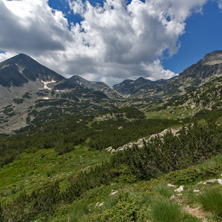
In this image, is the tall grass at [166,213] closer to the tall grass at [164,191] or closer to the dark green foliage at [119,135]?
the tall grass at [164,191]

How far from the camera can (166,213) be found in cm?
352

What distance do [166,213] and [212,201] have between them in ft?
5.15

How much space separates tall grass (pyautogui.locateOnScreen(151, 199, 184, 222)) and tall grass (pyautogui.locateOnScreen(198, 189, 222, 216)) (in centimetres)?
111

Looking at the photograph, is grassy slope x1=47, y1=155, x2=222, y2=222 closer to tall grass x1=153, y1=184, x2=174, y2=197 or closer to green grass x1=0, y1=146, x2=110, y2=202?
tall grass x1=153, y1=184, x2=174, y2=197

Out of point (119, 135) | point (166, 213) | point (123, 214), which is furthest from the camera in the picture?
point (119, 135)

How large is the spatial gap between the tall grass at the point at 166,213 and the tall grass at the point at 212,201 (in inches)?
43.7

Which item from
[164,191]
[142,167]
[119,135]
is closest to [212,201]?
[164,191]

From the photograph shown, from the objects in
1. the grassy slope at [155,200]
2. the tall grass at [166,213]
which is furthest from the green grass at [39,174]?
the tall grass at [166,213]

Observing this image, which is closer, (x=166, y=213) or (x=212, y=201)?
(x=166, y=213)

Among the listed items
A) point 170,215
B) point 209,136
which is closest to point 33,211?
point 170,215

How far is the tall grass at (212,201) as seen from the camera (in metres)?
3.61

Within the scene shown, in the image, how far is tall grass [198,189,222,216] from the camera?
361 centimetres

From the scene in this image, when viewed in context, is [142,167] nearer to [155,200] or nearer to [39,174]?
[155,200]

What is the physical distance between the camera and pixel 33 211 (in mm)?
10531
